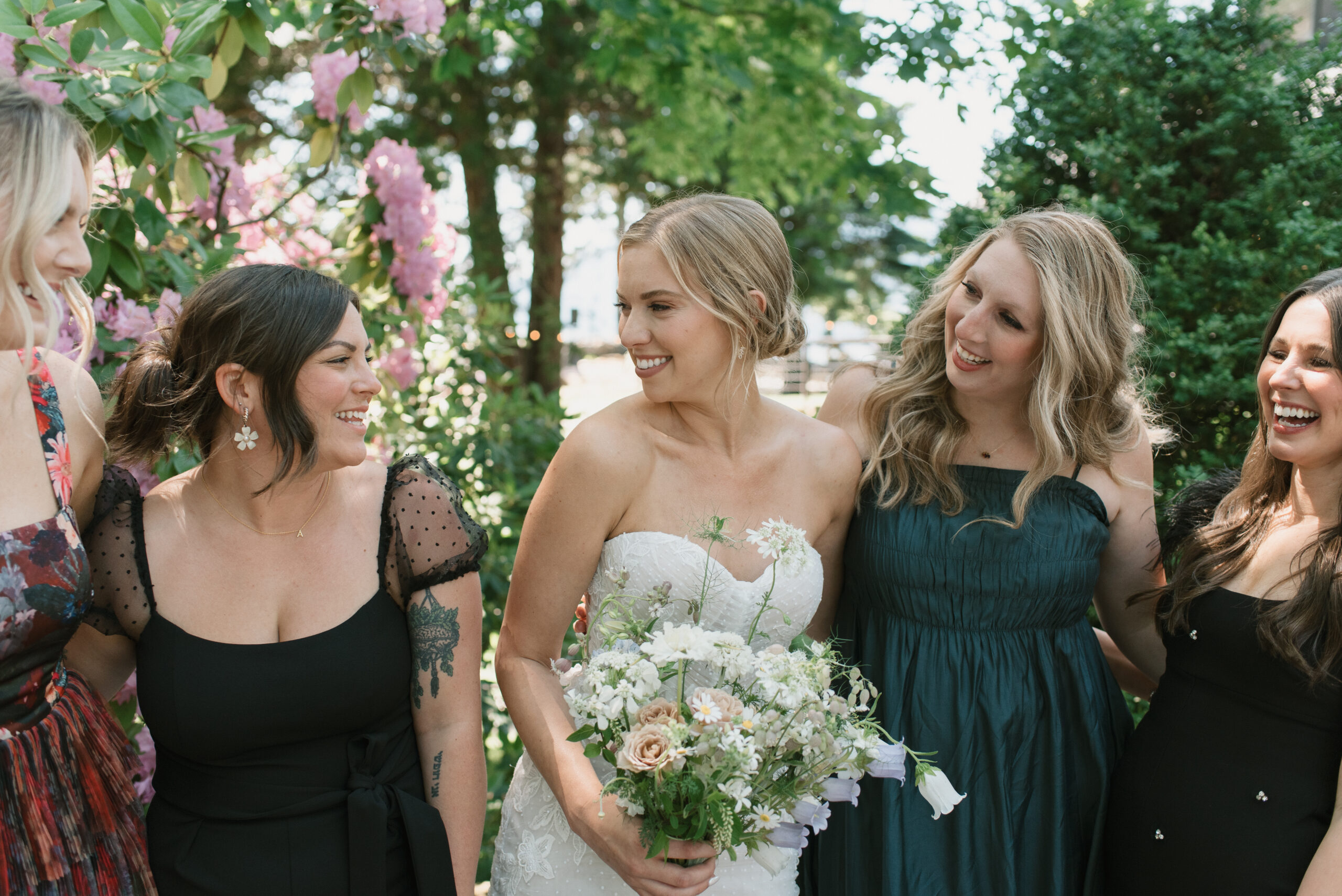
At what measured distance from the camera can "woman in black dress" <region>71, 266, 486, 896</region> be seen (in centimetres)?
202

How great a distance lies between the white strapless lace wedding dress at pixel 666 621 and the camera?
2301 mm

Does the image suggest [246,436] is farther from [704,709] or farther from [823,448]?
[823,448]

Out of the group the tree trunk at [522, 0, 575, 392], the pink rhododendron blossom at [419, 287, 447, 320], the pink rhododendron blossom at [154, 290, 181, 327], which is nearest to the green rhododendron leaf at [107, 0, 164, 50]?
the pink rhododendron blossom at [154, 290, 181, 327]

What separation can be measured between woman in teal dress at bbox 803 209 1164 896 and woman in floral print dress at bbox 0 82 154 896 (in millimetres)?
1735

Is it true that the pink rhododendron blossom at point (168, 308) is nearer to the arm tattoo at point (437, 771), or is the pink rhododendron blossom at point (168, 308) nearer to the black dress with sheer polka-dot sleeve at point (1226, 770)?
the arm tattoo at point (437, 771)

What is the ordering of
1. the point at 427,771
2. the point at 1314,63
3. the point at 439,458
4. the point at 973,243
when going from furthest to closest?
the point at 439,458 < the point at 1314,63 < the point at 973,243 < the point at 427,771

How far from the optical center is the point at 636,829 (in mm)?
1898

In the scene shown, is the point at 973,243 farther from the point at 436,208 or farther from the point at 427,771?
the point at 427,771

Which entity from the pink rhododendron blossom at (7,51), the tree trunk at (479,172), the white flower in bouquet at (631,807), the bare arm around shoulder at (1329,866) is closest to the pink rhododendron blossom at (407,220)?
the pink rhododendron blossom at (7,51)

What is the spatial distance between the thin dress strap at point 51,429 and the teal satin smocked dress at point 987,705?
6.26ft

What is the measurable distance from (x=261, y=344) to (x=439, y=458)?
215 cm

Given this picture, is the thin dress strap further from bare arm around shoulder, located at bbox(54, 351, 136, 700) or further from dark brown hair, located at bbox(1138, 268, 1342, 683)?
dark brown hair, located at bbox(1138, 268, 1342, 683)

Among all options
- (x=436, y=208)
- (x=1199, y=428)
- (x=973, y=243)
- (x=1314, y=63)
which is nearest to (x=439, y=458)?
(x=436, y=208)

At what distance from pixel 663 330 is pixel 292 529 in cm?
98
